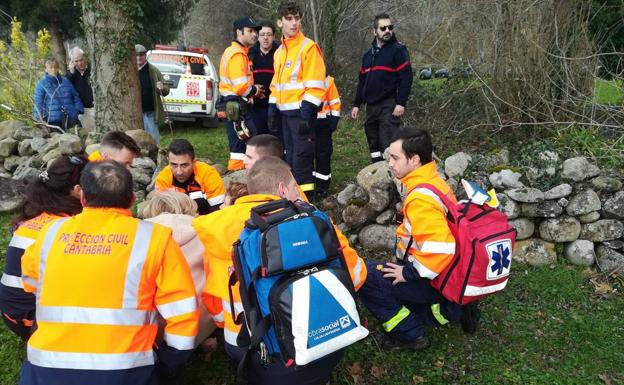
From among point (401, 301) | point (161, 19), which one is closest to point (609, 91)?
point (401, 301)

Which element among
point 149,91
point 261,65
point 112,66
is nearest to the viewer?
point 261,65

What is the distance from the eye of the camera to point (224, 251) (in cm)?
235

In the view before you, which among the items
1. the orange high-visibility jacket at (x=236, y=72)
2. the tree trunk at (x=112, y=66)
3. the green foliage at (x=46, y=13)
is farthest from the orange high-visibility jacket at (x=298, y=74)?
the green foliage at (x=46, y=13)

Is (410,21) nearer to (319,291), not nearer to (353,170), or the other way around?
(353,170)

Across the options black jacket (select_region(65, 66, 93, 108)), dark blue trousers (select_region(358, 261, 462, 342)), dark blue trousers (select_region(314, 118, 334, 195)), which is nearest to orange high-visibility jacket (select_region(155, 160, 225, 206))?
dark blue trousers (select_region(314, 118, 334, 195))

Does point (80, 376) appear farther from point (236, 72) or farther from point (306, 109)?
point (236, 72)

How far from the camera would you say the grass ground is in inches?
123

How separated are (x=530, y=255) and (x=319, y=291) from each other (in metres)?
3.07

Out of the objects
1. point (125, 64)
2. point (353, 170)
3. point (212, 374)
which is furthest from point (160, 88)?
point (212, 374)

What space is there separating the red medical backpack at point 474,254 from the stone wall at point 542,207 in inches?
61.3

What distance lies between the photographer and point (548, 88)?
6.03m

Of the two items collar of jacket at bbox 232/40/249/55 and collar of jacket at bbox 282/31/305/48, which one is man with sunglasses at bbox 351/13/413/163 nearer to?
collar of jacket at bbox 282/31/305/48

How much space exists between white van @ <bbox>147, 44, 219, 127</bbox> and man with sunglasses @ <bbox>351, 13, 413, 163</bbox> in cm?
563

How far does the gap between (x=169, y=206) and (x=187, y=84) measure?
808 cm
